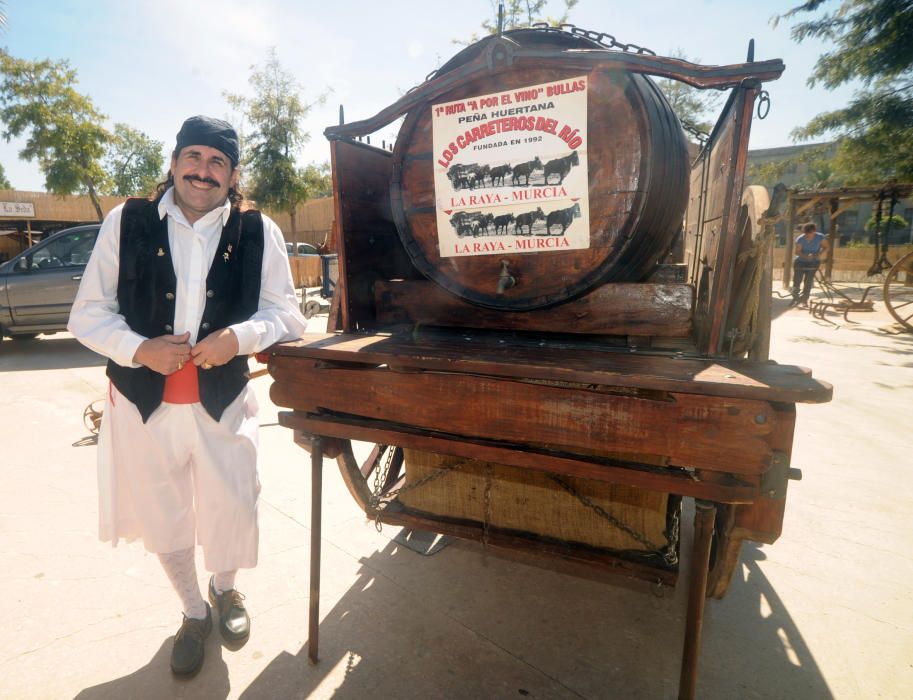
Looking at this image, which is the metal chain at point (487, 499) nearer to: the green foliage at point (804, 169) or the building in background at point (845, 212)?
the green foliage at point (804, 169)

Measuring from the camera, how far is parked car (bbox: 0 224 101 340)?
767 cm

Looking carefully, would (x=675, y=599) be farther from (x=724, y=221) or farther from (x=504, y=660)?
(x=724, y=221)

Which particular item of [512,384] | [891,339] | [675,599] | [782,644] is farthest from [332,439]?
[891,339]

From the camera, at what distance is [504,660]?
2.04m

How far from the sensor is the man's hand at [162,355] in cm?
182

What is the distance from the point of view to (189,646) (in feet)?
6.77

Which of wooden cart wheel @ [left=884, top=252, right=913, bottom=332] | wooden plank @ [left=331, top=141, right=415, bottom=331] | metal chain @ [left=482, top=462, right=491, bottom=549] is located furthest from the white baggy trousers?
wooden cart wheel @ [left=884, top=252, right=913, bottom=332]

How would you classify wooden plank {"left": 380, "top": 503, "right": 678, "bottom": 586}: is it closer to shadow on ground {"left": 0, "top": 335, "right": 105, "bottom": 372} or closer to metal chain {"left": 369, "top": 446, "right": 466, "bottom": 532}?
metal chain {"left": 369, "top": 446, "right": 466, "bottom": 532}

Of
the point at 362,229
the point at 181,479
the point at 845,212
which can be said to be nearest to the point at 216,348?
the point at 181,479

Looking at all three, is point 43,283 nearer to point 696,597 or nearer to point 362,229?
point 362,229

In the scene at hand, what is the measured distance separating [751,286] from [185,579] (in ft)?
8.34

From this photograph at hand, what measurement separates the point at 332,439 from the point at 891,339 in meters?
9.65

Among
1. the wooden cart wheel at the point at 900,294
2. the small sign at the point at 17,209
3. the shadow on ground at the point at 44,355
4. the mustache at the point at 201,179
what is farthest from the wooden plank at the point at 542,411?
the small sign at the point at 17,209

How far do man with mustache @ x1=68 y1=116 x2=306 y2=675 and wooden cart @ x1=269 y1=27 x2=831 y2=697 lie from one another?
0.34 metres
